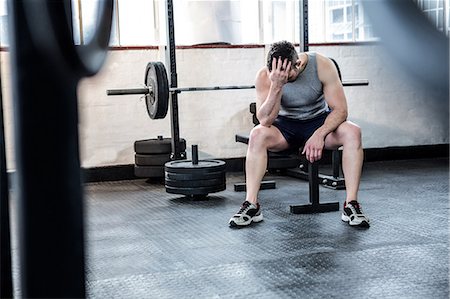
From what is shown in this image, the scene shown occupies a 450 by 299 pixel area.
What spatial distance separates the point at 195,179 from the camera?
3.49 m

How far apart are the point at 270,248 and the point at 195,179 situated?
3.75 feet

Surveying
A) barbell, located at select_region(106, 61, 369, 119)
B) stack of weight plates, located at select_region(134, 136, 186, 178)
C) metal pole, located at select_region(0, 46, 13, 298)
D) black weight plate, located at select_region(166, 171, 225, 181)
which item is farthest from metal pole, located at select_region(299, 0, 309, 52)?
metal pole, located at select_region(0, 46, 13, 298)

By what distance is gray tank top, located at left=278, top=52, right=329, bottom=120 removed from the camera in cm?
296

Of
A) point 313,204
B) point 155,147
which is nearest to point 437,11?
point 313,204

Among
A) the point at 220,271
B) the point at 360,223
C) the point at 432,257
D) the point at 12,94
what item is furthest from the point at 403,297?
the point at 12,94

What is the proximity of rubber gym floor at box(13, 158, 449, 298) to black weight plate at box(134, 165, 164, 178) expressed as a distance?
402mm

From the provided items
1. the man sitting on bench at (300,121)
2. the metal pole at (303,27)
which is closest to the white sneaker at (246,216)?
the man sitting on bench at (300,121)

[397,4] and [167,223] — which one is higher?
[397,4]

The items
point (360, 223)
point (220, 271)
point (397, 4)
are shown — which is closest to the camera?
point (397, 4)

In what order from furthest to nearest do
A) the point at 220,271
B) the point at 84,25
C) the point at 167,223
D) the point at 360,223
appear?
the point at 167,223 → the point at 360,223 → the point at 220,271 → the point at 84,25

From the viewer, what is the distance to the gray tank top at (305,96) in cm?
296

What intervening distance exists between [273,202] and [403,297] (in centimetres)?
168

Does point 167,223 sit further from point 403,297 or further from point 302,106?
point 403,297

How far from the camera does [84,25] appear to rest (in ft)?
1.41
